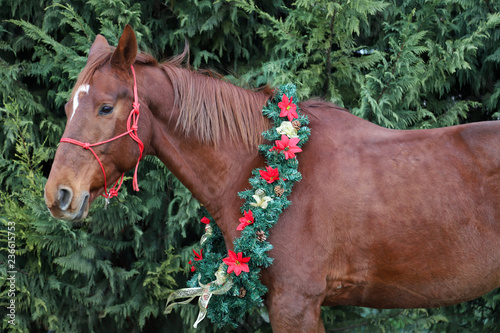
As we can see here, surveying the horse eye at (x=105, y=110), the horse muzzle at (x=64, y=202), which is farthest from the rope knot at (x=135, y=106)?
the horse muzzle at (x=64, y=202)

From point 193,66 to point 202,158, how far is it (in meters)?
1.11

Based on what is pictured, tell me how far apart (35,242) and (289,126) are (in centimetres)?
233

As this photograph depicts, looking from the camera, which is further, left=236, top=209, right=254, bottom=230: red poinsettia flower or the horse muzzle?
left=236, top=209, right=254, bottom=230: red poinsettia flower

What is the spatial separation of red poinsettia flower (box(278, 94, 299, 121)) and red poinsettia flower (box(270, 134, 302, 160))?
0.46ft

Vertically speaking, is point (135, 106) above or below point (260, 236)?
above

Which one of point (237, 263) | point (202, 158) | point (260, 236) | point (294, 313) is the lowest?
point (294, 313)

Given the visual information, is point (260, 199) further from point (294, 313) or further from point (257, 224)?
point (294, 313)

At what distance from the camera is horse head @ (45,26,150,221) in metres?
1.91

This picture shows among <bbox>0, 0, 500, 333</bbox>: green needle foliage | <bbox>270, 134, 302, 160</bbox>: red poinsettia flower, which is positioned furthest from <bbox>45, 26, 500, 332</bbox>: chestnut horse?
<bbox>0, 0, 500, 333</bbox>: green needle foliage

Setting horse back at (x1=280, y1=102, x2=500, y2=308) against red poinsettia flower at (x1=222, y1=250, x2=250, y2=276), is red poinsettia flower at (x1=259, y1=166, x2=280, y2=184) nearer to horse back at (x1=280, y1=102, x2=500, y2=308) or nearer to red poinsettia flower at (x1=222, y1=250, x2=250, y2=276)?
horse back at (x1=280, y1=102, x2=500, y2=308)

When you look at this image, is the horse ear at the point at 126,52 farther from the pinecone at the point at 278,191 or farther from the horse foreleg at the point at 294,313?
the horse foreleg at the point at 294,313

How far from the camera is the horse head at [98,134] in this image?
191cm

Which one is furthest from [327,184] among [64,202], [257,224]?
[64,202]

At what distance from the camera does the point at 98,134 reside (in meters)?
1.99
